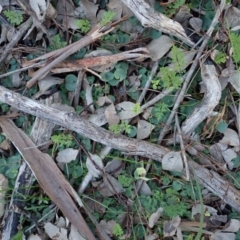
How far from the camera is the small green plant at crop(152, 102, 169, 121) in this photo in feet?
7.09

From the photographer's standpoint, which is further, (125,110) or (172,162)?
(125,110)

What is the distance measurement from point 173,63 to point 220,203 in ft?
2.57

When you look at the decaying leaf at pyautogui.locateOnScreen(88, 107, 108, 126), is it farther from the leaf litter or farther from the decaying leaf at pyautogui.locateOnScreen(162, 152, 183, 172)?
the decaying leaf at pyautogui.locateOnScreen(162, 152, 183, 172)

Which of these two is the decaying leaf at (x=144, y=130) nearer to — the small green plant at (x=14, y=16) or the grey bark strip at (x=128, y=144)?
the grey bark strip at (x=128, y=144)

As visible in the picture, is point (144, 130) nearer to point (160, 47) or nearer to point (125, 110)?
point (125, 110)

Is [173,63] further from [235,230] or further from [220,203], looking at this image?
[235,230]

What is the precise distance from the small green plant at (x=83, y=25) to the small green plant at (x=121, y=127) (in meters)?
0.52

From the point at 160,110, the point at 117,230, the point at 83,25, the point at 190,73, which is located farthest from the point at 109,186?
the point at 83,25

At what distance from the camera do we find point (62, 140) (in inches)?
86.4

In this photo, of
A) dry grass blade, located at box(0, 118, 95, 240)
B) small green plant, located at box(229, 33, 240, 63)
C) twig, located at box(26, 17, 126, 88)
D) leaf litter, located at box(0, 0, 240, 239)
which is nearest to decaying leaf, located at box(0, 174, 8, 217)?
leaf litter, located at box(0, 0, 240, 239)

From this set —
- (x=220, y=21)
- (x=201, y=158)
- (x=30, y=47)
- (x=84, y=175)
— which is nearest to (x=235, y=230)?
(x=201, y=158)

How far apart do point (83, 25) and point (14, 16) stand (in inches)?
14.8

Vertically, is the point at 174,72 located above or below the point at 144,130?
above

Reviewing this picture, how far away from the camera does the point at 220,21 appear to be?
214cm
